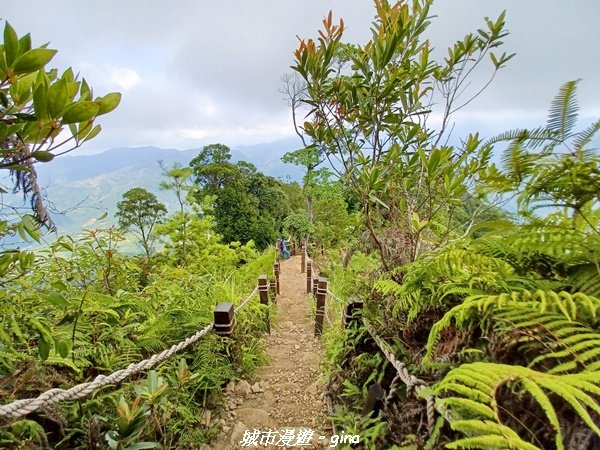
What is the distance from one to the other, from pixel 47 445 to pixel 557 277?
2322 millimetres

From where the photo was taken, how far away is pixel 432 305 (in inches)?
56.8

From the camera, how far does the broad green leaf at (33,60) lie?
779 mm

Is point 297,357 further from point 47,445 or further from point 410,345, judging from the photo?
point 47,445

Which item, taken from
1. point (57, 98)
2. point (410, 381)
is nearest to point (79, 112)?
point (57, 98)

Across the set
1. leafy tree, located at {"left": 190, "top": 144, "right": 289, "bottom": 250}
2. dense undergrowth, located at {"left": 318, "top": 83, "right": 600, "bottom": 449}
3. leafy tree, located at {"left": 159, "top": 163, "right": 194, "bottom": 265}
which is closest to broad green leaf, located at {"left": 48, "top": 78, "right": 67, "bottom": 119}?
dense undergrowth, located at {"left": 318, "top": 83, "right": 600, "bottom": 449}

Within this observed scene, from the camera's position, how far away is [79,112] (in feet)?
Result: 2.69

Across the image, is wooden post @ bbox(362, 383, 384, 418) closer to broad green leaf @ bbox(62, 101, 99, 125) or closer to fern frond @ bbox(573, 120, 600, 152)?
fern frond @ bbox(573, 120, 600, 152)

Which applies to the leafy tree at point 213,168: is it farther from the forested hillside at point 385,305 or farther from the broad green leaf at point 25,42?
the broad green leaf at point 25,42

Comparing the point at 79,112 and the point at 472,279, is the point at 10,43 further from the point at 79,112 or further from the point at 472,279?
the point at 472,279

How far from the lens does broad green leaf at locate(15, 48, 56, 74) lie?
78 cm

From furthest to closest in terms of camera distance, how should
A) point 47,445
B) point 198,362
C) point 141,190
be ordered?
point 141,190 < point 198,362 < point 47,445

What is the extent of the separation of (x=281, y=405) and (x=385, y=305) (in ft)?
4.39

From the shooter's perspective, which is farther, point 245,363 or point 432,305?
point 245,363

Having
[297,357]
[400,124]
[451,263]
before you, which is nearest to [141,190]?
[297,357]
